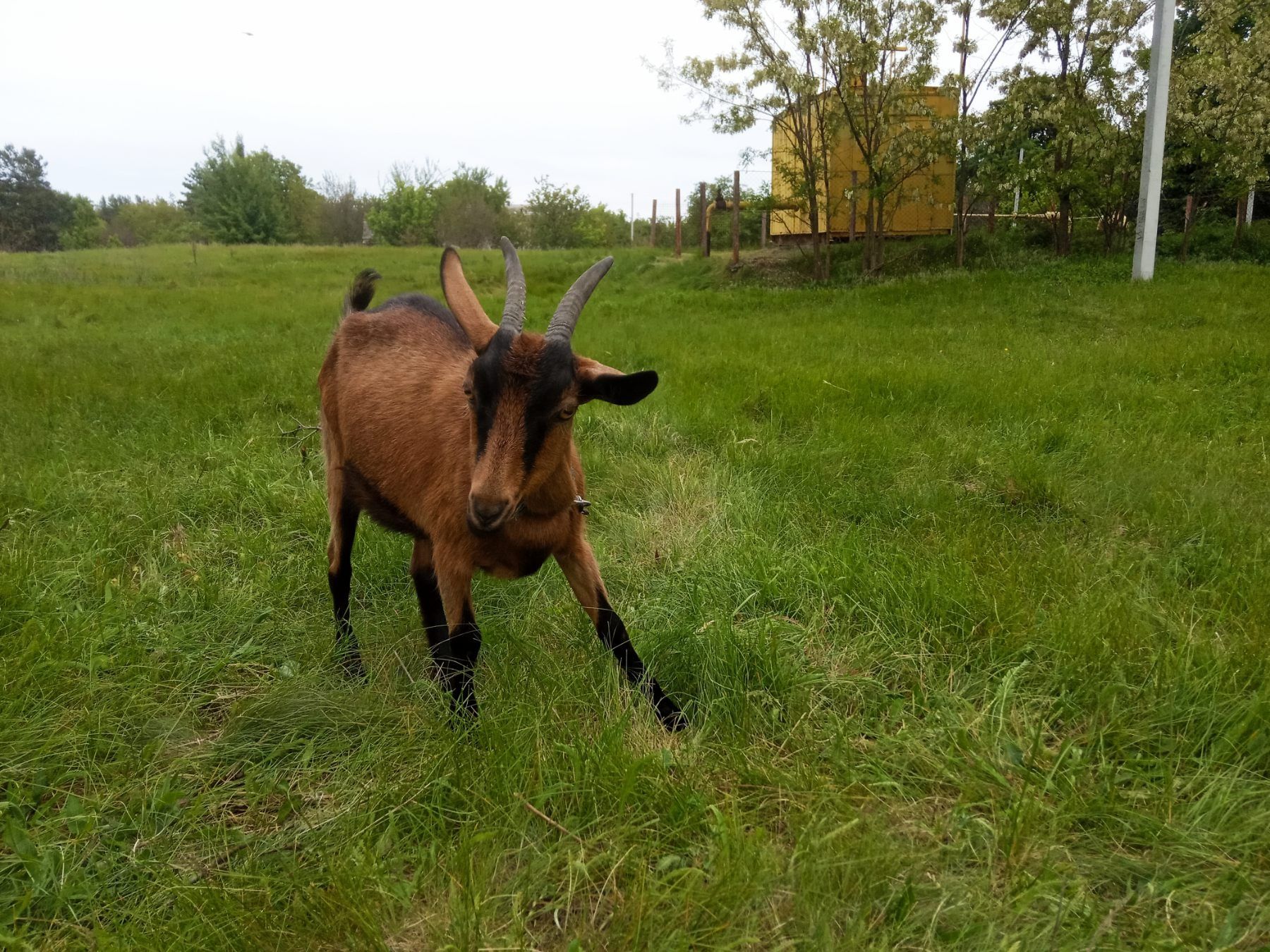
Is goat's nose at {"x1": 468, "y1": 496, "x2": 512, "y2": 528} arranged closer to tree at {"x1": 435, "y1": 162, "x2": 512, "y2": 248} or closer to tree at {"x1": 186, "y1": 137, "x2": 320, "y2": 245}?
tree at {"x1": 435, "y1": 162, "x2": 512, "y2": 248}

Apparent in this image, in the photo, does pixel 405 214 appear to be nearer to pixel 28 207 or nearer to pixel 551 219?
pixel 551 219

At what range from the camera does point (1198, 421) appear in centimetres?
492

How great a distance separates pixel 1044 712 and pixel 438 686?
74.4 inches

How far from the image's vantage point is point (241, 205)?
4553 cm

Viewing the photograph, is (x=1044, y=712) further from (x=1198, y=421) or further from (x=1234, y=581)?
(x=1198, y=421)

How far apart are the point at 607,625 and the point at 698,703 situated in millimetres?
419

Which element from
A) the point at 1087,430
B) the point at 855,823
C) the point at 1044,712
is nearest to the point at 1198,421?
the point at 1087,430

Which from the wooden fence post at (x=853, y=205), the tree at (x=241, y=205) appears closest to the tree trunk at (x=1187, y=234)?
the wooden fence post at (x=853, y=205)

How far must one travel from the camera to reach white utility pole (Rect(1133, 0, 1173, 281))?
10773 millimetres

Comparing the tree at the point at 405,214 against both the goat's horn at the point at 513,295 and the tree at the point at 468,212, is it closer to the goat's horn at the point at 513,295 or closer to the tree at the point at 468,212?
the tree at the point at 468,212

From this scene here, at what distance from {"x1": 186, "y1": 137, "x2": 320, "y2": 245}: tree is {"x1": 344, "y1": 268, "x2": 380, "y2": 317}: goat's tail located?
158 ft

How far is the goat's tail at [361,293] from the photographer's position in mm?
3764

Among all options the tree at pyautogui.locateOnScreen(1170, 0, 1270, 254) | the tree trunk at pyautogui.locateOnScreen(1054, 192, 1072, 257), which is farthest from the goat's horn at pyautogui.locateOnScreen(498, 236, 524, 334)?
the tree at pyautogui.locateOnScreen(1170, 0, 1270, 254)

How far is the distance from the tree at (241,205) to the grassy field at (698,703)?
155ft
